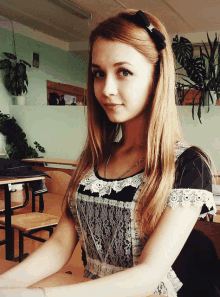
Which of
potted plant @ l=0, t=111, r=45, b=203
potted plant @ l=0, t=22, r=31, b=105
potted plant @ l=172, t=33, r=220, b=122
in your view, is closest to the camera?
potted plant @ l=172, t=33, r=220, b=122

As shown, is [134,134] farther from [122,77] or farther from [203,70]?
[203,70]

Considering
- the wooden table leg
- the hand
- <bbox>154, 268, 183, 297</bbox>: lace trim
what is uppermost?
the hand

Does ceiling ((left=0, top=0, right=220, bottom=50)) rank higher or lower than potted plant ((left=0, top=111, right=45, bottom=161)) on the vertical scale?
higher

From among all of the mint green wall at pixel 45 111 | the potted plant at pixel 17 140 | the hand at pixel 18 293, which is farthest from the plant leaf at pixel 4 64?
the hand at pixel 18 293

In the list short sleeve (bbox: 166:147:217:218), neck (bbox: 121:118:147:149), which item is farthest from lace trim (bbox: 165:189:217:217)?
neck (bbox: 121:118:147:149)

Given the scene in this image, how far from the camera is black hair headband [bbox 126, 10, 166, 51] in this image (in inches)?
31.2

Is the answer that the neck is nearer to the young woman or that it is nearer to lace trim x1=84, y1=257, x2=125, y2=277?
the young woman

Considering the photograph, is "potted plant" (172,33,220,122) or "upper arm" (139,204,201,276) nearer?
"upper arm" (139,204,201,276)

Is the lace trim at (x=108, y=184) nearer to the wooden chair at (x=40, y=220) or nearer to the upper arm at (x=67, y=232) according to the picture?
the upper arm at (x=67, y=232)

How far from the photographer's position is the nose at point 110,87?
773mm

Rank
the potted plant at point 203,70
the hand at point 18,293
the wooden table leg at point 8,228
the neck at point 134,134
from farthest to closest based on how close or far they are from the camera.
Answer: the potted plant at point 203,70
the wooden table leg at point 8,228
the neck at point 134,134
the hand at point 18,293

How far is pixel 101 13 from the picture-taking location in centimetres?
467

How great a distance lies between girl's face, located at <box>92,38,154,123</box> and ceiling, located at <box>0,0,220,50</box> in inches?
168

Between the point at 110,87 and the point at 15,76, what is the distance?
18.3ft
